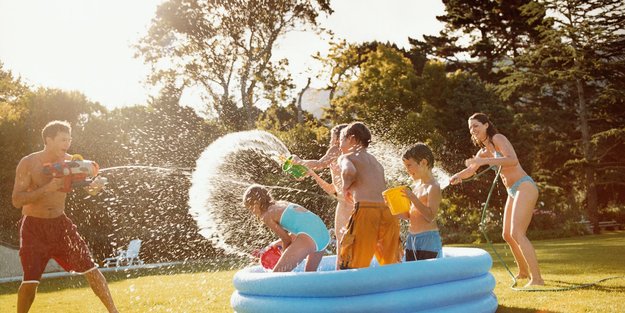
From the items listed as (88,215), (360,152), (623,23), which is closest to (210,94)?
(88,215)

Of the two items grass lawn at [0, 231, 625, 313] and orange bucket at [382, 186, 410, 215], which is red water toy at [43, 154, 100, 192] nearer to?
grass lawn at [0, 231, 625, 313]

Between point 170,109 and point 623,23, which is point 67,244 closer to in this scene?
point 170,109

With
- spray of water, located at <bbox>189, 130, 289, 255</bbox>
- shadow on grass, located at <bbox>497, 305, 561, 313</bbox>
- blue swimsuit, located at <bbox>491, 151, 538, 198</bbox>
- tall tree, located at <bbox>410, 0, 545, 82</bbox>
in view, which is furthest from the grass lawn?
tall tree, located at <bbox>410, 0, 545, 82</bbox>

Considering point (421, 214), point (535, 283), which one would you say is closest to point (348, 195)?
point (421, 214)

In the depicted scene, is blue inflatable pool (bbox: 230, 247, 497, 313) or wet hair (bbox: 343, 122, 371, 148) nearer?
blue inflatable pool (bbox: 230, 247, 497, 313)

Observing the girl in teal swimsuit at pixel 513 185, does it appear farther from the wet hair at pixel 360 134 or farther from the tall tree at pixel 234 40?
the tall tree at pixel 234 40

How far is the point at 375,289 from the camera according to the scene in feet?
14.9

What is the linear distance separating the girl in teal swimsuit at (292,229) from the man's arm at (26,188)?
6.45 ft

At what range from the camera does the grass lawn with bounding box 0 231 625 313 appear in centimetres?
587

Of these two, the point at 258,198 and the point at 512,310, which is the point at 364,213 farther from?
the point at 512,310

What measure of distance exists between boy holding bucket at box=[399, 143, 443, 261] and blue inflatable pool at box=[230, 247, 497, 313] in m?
0.54

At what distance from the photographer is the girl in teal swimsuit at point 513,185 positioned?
6766 millimetres

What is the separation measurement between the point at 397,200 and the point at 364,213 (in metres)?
0.31

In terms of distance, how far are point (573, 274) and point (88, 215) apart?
51.9 ft
